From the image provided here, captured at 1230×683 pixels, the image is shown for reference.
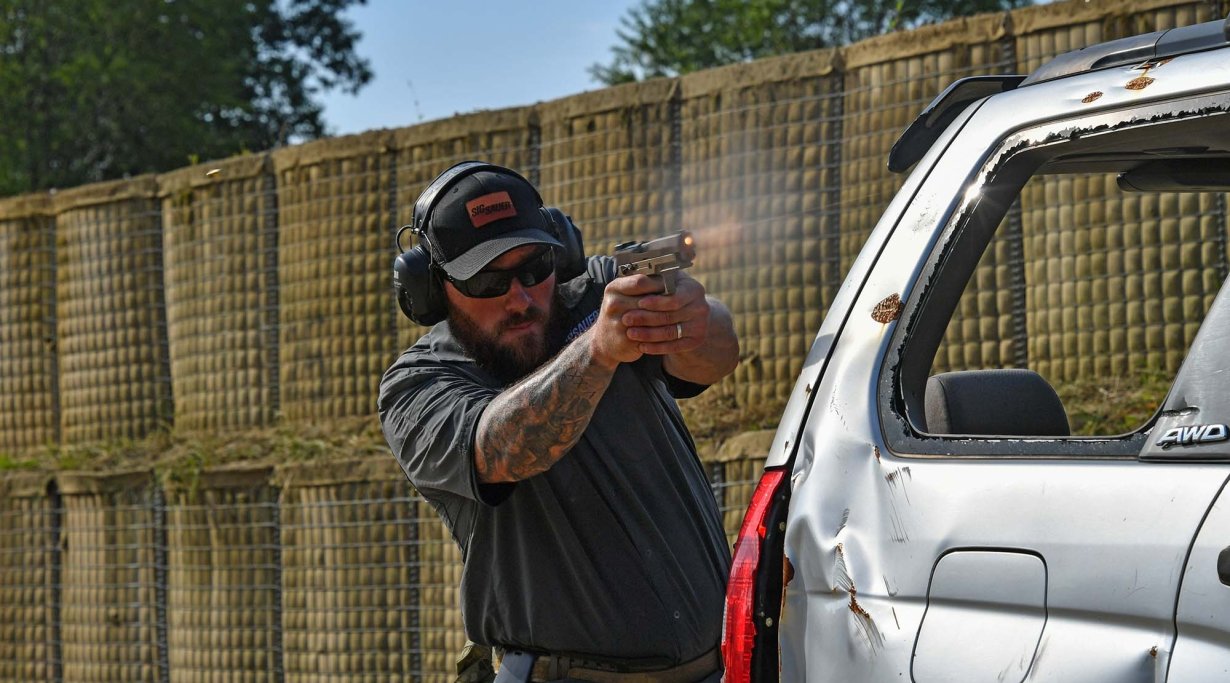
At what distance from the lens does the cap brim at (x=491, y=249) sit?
330cm

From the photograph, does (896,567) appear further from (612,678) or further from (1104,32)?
(1104,32)

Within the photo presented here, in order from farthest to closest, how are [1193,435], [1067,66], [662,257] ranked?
1. [662,257]
2. [1067,66]
3. [1193,435]

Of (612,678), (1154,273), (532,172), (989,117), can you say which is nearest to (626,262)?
(989,117)

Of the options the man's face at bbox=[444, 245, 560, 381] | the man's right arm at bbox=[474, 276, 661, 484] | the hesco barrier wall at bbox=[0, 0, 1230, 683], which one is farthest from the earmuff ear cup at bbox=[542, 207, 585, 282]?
the hesco barrier wall at bbox=[0, 0, 1230, 683]

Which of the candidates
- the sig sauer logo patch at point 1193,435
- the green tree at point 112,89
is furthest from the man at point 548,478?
the green tree at point 112,89

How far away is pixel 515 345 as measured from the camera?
341 cm

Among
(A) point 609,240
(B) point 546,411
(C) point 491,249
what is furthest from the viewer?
(A) point 609,240

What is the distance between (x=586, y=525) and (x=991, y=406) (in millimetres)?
1208

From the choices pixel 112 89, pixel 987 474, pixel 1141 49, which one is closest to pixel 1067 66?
pixel 1141 49

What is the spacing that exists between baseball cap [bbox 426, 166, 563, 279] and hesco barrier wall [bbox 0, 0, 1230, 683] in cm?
268

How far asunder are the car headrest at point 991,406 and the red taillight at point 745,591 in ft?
0.89

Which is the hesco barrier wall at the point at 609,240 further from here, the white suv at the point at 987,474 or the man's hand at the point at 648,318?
the man's hand at the point at 648,318

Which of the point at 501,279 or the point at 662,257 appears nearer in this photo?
the point at 662,257

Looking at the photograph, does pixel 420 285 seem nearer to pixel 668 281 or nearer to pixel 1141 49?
pixel 668 281
